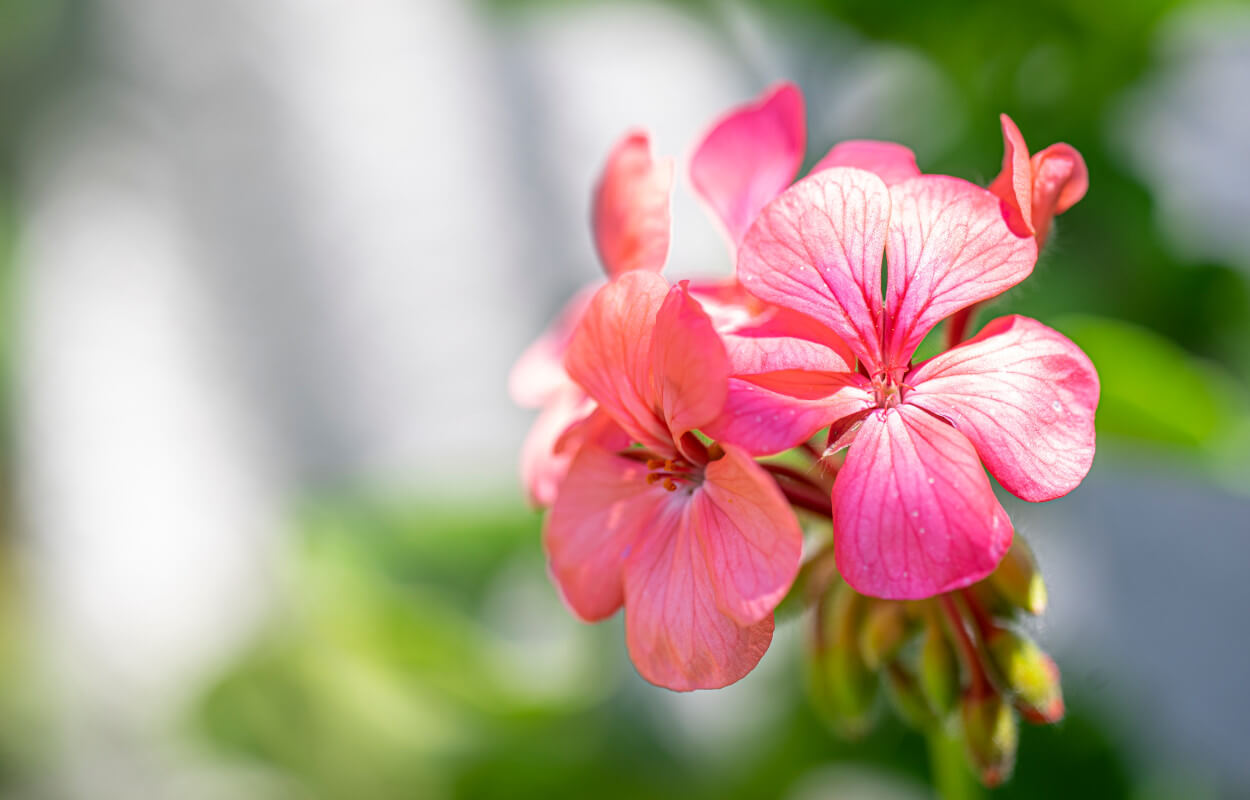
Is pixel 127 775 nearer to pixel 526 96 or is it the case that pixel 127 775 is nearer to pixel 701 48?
pixel 526 96

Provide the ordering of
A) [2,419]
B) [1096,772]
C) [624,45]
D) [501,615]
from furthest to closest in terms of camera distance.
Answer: [2,419]
[624,45]
[501,615]
[1096,772]

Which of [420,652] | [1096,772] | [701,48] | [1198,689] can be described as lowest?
[1198,689]

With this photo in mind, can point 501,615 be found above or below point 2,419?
below

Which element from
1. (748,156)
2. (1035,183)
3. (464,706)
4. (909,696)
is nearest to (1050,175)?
(1035,183)

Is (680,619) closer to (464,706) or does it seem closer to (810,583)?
(810,583)

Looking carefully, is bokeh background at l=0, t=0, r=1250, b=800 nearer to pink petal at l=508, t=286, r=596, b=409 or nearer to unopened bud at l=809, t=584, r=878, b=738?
unopened bud at l=809, t=584, r=878, b=738

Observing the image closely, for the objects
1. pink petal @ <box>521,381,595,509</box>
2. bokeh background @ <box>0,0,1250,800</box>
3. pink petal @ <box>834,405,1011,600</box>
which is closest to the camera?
pink petal @ <box>834,405,1011,600</box>

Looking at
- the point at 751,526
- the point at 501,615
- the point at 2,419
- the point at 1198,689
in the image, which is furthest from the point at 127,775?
the point at 751,526

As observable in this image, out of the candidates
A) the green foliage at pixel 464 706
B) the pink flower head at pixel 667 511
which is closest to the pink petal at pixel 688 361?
the pink flower head at pixel 667 511

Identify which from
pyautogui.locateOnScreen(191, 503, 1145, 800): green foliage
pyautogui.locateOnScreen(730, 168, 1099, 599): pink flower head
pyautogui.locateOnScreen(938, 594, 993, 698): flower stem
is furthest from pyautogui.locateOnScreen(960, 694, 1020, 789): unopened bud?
pyautogui.locateOnScreen(191, 503, 1145, 800): green foliage

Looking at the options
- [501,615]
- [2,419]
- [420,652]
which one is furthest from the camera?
[2,419]
